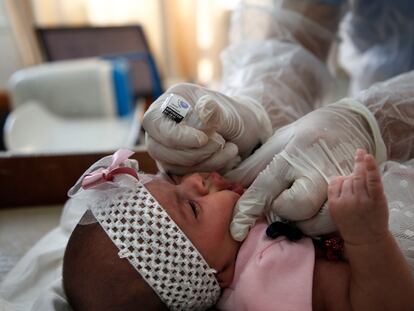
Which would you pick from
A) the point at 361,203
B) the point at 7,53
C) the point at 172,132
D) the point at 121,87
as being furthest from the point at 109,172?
the point at 7,53

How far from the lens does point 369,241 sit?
1.63 ft

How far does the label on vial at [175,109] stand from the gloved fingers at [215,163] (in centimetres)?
9

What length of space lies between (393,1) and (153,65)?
4.33 feet

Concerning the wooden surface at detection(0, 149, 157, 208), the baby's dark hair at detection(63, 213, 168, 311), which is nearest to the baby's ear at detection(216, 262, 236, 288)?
the baby's dark hair at detection(63, 213, 168, 311)

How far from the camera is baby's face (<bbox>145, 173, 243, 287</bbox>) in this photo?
0.60 meters

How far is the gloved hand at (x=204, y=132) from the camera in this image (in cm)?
60

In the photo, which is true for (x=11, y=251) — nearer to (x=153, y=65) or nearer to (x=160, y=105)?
(x=160, y=105)

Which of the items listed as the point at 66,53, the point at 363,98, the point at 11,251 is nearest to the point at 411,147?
the point at 363,98

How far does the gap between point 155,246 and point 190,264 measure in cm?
6

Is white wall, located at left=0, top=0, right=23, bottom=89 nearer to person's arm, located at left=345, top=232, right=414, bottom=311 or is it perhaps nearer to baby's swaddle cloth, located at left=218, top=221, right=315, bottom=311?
baby's swaddle cloth, located at left=218, top=221, right=315, bottom=311

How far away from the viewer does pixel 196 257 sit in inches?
22.9

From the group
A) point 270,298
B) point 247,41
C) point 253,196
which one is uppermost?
point 247,41

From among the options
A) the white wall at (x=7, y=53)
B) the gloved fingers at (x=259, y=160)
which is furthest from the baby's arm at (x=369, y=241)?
the white wall at (x=7, y=53)

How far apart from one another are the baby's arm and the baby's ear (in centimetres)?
18
